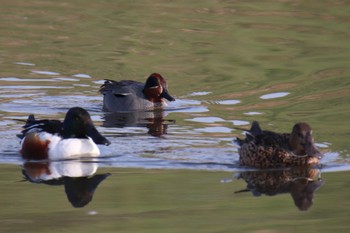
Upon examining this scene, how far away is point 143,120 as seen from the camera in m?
17.3

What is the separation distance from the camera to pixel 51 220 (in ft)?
33.1

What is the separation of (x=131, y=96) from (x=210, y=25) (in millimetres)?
7435

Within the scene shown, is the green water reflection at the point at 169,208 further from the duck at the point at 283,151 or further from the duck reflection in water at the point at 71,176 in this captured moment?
the duck at the point at 283,151

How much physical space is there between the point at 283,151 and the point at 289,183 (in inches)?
28.7

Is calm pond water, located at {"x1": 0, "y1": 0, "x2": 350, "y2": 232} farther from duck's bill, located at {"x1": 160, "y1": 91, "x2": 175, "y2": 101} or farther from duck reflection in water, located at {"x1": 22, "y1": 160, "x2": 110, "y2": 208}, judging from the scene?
duck's bill, located at {"x1": 160, "y1": 91, "x2": 175, "y2": 101}

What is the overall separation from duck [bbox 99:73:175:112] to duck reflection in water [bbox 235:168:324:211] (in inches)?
225

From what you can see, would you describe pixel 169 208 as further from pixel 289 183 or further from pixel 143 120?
pixel 143 120

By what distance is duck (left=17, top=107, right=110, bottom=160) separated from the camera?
533 inches

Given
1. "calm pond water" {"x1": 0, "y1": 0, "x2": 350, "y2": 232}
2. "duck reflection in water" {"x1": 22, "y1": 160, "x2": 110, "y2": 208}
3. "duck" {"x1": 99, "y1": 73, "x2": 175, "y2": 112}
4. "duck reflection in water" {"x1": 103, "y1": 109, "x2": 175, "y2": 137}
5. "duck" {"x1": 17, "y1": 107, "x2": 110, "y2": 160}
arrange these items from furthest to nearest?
"duck" {"x1": 99, "y1": 73, "x2": 175, "y2": 112} < "duck reflection in water" {"x1": 103, "y1": 109, "x2": 175, "y2": 137} < "duck" {"x1": 17, "y1": 107, "x2": 110, "y2": 160} < "duck reflection in water" {"x1": 22, "y1": 160, "x2": 110, "y2": 208} < "calm pond water" {"x1": 0, "y1": 0, "x2": 350, "y2": 232}

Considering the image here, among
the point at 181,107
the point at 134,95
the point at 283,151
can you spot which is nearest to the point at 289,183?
the point at 283,151

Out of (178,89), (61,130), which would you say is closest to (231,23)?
(178,89)

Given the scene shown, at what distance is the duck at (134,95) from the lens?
1812 cm

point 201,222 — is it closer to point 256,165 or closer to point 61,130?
point 256,165

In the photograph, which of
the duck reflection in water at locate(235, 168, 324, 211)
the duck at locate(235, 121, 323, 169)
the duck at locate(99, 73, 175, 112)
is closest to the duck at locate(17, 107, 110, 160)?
the duck at locate(235, 121, 323, 169)
